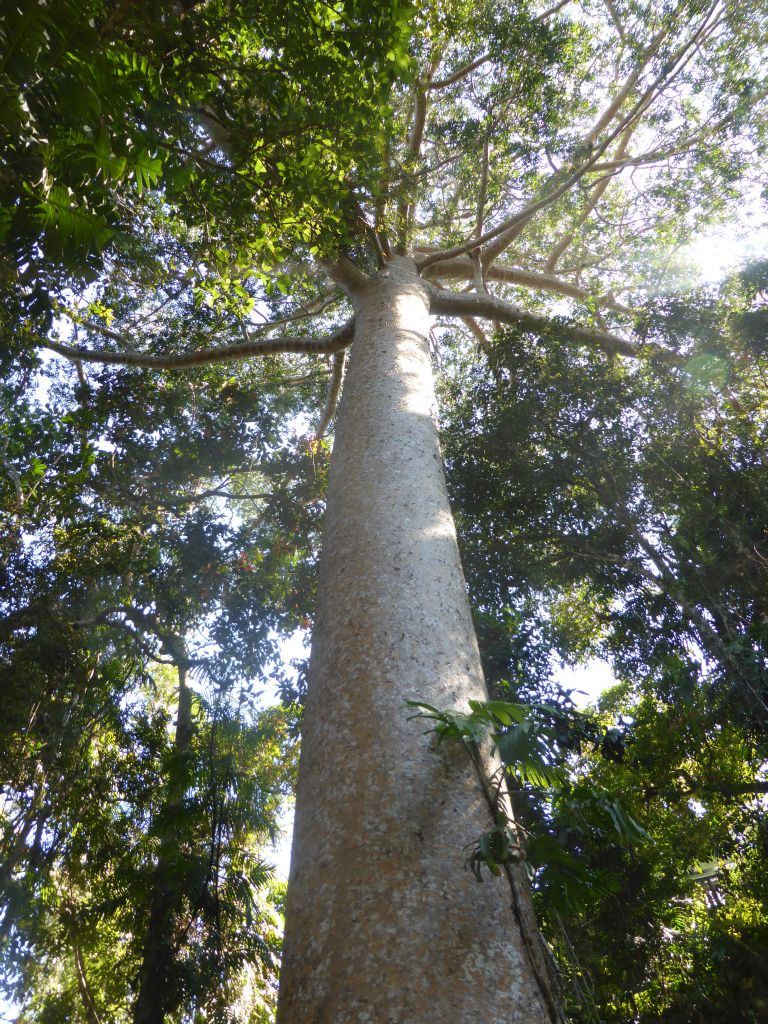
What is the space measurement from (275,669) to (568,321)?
4.61 m

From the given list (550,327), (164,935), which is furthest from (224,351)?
(164,935)

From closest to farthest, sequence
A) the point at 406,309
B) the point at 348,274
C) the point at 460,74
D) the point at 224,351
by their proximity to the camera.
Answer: the point at 406,309 < the point at 348,274 < the point at 224,351 < the point at 460,74

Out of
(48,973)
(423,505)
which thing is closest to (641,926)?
(423,505)

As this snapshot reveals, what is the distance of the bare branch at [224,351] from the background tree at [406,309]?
0.02 metres

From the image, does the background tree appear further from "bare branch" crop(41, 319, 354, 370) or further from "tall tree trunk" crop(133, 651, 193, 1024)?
"tall tree trunk" crop(133, 651, 193, 1024)

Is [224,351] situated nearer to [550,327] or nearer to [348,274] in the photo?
[348,274]

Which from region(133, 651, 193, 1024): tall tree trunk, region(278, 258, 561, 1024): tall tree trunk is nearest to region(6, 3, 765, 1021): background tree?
Answer: region(278, 258, 561, 1024): tall tree trunk

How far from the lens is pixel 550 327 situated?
19.8 ft

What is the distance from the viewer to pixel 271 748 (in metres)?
8.08

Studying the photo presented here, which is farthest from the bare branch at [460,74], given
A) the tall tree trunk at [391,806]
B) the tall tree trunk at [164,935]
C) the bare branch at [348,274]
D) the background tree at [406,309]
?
the tall tree trunk at [164,935]

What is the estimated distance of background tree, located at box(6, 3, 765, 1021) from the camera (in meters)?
1.39

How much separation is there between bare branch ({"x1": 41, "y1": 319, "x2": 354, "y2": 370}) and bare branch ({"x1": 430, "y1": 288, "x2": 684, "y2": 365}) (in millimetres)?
1138

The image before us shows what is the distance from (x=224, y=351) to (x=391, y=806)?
479 centimetres

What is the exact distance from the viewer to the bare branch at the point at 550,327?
572 cm
